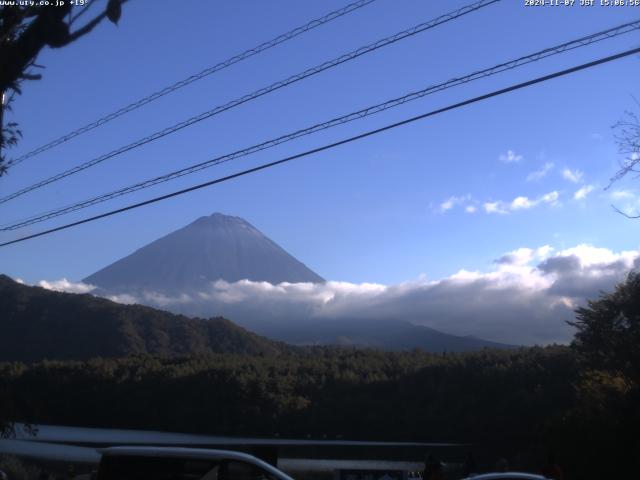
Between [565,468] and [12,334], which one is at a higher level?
[12,334]

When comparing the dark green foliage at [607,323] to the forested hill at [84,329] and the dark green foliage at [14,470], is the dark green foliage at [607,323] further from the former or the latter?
the forested hill at [84,329]

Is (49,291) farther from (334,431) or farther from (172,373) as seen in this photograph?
(334,431)

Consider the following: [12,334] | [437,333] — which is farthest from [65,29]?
[437,333]

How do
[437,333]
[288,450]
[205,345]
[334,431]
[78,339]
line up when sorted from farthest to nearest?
[437,333], [205,345], [78,339], [334,431], [288,450]

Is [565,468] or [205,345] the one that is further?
[205,345]

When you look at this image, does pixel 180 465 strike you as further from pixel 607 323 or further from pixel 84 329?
pixel 84 329

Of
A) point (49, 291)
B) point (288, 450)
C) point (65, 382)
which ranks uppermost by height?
point (49, 291)

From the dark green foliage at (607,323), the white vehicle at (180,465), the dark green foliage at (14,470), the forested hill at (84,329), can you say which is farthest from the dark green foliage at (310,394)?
the white vehicle at (180,465)
